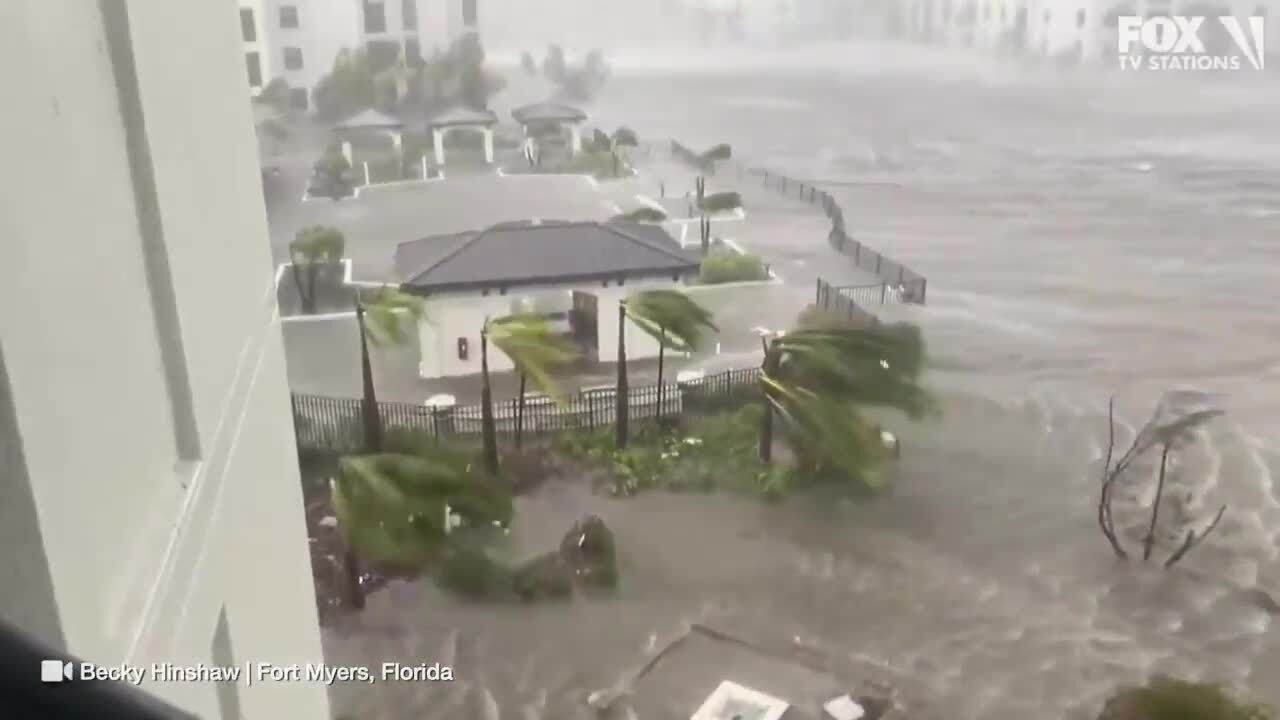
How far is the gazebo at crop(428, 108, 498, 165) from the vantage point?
1.72 m

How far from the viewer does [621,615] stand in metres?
1.67

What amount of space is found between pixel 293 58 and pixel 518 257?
45 cm

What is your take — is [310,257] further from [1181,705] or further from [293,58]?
[1181,705]

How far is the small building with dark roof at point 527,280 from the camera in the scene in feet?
5.65

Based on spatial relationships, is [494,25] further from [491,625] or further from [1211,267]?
[1211,267]

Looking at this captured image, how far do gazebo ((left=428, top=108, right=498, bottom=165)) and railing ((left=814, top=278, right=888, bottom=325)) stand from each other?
0.61 metres

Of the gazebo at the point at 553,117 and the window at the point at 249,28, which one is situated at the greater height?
the window at the point at 249,28

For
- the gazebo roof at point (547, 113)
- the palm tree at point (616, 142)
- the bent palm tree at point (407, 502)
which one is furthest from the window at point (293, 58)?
the bent palm tree at point (407, 502)

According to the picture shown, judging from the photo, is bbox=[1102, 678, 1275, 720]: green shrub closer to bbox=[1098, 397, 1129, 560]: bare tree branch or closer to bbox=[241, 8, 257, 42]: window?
bbox=[1098, 397, 1129, 560]: bare tree branch

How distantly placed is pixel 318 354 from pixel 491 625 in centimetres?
50

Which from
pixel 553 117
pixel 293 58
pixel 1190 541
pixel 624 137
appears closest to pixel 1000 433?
pixel 1190 541

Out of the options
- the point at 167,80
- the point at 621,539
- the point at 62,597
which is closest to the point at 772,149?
the point at 621,539

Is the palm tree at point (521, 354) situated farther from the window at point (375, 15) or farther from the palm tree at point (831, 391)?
the window at point (375, 15)

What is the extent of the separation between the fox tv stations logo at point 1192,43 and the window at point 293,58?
1.38 meters
